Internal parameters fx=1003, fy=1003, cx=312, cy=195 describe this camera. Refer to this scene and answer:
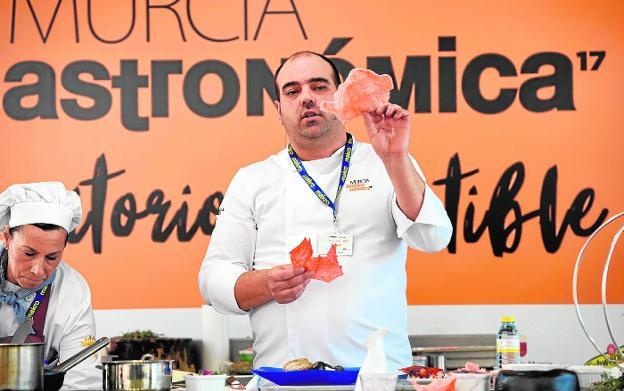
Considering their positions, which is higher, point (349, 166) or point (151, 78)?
point (151, 78)

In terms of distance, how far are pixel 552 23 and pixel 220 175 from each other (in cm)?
198

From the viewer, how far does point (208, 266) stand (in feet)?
10.7

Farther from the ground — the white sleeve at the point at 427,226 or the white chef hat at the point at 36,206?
the white chef hat at the point at 36,206

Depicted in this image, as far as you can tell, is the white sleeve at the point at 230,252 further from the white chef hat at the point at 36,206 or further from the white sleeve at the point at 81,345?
the white chef hat at the point at 36,206

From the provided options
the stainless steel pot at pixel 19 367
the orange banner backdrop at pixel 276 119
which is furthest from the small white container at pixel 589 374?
the orange banner backdrop at pixel 276 119

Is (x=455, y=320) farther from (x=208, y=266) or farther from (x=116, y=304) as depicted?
(x=208, y=266)

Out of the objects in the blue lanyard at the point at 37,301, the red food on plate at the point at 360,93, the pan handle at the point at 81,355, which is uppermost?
the red food on plate at the point at 360,93

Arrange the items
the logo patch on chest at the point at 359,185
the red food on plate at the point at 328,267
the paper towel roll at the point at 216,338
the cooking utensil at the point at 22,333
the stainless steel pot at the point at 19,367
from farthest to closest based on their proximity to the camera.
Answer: the paper towel roll at the point at 216,338
the logo patch on chest at the point at 359,185
the red food on plate at the point at 328,267
the cooking utensil at the point at 22,333
the stainless steel pot at the point at 19,367

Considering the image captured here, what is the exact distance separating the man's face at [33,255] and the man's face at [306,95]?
2.79 ft

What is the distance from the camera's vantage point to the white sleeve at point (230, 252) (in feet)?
10.3

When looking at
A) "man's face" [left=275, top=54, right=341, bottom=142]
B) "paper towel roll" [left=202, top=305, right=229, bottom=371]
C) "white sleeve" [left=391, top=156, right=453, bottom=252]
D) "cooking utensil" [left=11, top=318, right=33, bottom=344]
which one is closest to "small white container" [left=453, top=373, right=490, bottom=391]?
"white sleeve" [left=391, top=156, right=453, bottom=252]

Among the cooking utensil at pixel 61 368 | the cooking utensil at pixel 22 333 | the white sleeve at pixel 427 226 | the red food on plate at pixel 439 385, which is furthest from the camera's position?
the white sleeve at pixel 427 226

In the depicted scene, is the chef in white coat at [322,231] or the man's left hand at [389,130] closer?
the man's left hand at [389,130]

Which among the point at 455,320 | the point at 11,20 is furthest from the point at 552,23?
the point at 11,20
